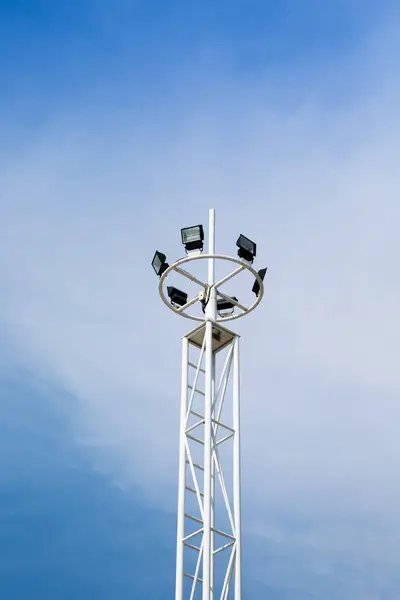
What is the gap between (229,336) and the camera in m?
36.1

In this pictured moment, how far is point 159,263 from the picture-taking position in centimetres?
3672

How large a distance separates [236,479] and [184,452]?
188 centimetres

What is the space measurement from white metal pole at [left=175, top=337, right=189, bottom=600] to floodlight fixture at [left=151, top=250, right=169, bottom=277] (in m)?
2.42

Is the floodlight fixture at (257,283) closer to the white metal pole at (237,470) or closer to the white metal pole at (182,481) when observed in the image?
the white metal pole at (237,470)

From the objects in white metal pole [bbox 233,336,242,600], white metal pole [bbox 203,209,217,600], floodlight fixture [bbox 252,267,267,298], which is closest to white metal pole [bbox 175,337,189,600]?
white metal pole [bbox 203,209,217,600]

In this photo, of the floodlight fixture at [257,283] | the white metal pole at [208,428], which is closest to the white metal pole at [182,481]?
the white metal pole at [208,428]

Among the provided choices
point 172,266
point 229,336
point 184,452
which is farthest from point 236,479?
point 172,266

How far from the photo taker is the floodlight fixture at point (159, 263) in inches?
1438

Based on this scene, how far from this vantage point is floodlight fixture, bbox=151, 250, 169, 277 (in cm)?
3653

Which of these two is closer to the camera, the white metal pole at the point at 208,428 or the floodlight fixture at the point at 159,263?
the white metal pole at the point at 208,428

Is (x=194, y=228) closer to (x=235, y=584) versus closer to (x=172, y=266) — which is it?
(x=172, y=266)

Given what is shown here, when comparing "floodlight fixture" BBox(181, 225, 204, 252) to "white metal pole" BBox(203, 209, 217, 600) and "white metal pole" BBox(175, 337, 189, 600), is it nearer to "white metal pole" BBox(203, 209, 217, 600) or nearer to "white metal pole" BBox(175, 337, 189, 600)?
"white metal pole" BBox(203, 209, 217, 600)

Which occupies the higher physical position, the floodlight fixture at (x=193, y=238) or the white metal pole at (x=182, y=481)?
the floodlight fixture at (x=193, y=238)

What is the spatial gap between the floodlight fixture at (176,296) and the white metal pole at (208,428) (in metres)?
1.00
